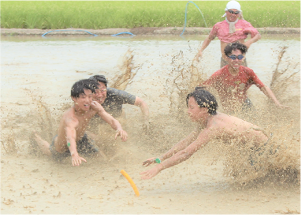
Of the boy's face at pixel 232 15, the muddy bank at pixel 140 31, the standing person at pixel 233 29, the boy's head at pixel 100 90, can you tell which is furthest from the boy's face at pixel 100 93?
the muddy bank at pixel 140 31

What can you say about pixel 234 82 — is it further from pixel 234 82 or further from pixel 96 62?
pixel 96 62

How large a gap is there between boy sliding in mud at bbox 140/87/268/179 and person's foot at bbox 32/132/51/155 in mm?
1640

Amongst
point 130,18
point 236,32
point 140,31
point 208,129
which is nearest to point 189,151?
point 208,129

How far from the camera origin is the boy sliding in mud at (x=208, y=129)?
3.46 metres

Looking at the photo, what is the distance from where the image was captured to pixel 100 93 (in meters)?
4.70

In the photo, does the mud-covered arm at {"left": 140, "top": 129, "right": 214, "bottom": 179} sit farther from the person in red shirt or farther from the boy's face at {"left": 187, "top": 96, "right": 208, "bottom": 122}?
the person in red shirt

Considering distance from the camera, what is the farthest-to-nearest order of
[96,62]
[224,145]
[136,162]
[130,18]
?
[130,18]
[96,62]
[136,162]
[224,145]

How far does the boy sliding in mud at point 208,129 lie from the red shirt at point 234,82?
4.21 ft

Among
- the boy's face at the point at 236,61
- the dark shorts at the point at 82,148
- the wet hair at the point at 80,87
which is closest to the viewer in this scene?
the wet hair at the point at 80,87

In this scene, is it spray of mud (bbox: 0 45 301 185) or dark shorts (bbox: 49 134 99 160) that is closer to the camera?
spray of mud (bbox: 0 45 301 185)

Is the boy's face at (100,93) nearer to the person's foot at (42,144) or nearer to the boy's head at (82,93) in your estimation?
the boy's head at (82,93)

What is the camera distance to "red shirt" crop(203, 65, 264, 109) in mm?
4871

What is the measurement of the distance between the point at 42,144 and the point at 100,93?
3.03ft

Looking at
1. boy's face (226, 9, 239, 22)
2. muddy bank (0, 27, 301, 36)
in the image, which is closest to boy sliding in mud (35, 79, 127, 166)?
boy's face (226, 9, 239, 22)
